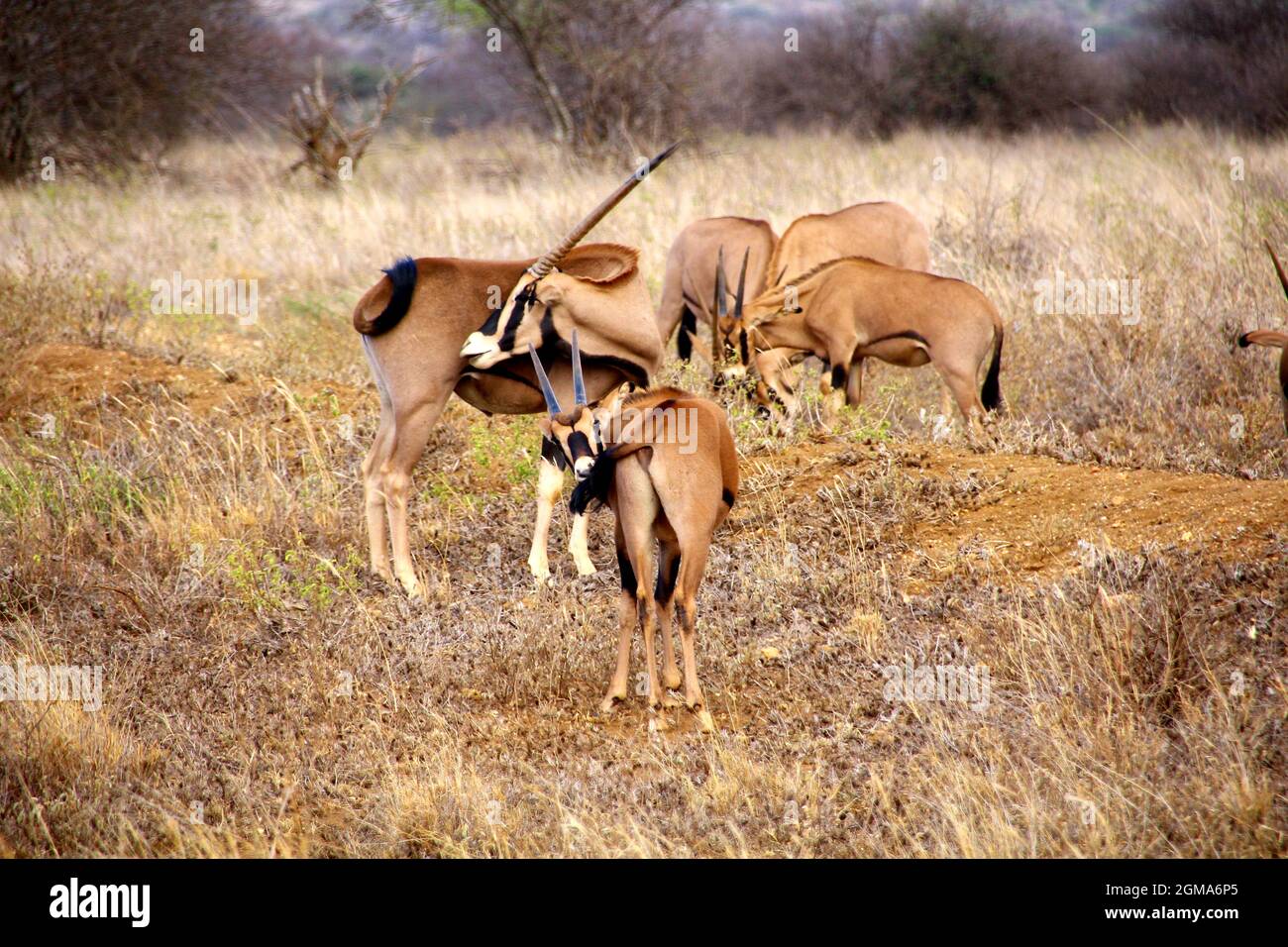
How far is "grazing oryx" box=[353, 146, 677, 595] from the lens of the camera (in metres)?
6.54

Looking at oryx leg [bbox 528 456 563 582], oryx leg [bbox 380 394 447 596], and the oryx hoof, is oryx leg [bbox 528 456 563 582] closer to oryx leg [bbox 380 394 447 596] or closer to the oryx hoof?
oryx leg [bbox 380 394 447 596]

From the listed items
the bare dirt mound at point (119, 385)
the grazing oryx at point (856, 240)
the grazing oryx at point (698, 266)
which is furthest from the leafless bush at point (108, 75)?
the grazing oryx at point (856, 240)

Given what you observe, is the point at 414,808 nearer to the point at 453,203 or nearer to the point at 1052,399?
the point at 1052,399

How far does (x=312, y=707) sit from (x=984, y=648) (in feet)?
9.10

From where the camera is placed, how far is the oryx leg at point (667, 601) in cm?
Answer: 518

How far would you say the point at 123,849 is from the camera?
4.33m

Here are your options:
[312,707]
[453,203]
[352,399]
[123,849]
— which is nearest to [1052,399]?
[352,399]

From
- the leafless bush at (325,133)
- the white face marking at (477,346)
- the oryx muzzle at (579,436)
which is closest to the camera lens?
the oryx muzzle at (579,436)

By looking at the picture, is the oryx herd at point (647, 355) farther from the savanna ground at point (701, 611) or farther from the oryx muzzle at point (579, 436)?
the savanna ground at point (701, 611)

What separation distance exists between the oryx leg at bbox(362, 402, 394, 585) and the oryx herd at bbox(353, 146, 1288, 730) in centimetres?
1

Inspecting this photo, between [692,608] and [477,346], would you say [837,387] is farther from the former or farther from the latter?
[692,608]

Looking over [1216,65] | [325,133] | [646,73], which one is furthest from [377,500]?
[1216,65]

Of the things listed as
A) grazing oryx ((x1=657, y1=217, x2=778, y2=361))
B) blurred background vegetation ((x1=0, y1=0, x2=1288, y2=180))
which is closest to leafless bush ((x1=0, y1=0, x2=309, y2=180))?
blurred background vegetation ((x1=0, y1=0, x2=1288, y2=180))

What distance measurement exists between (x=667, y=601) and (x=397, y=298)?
92.4 inches
